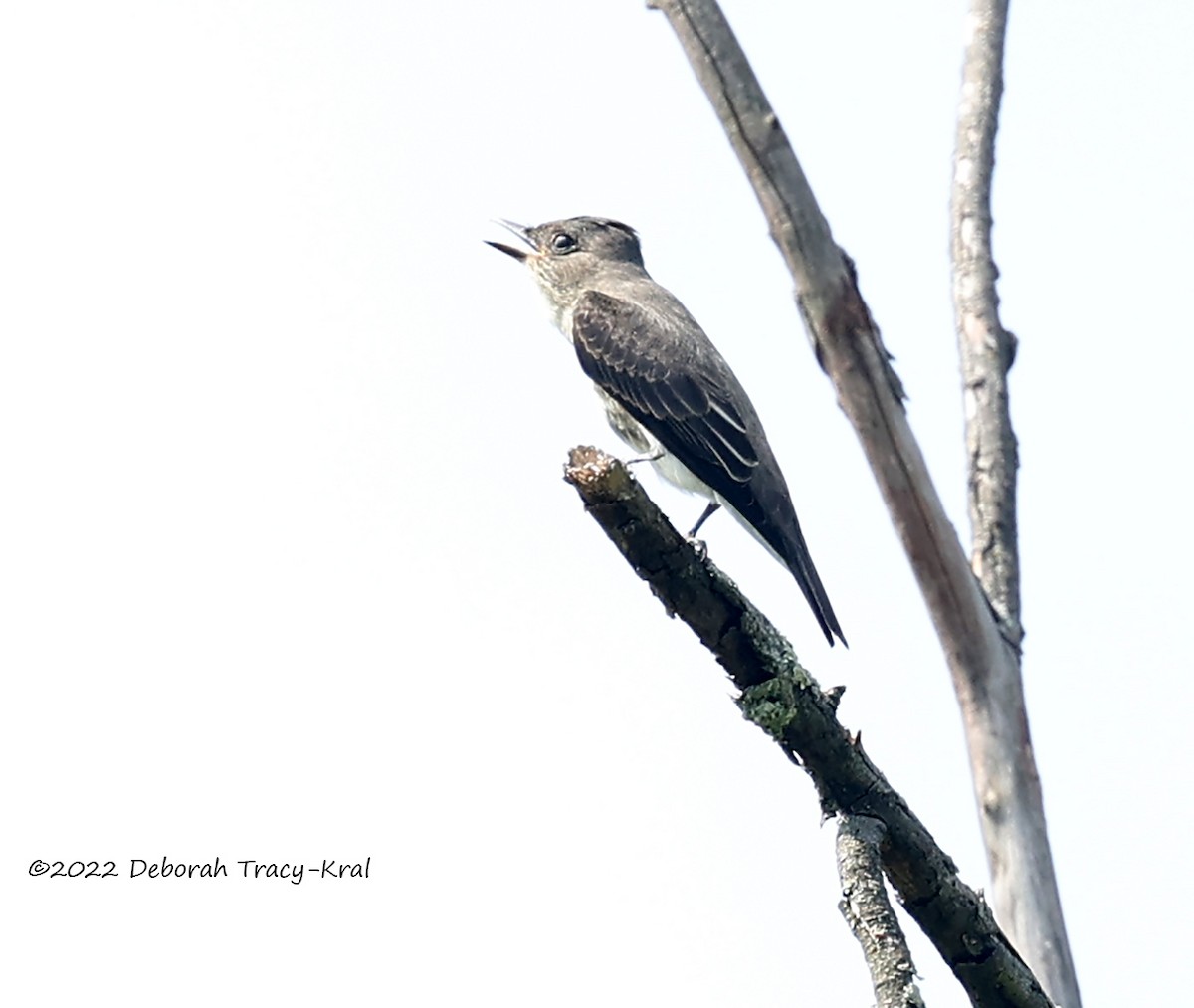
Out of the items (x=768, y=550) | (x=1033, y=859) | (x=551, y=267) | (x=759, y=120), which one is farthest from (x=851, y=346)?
(x=551, y=267)

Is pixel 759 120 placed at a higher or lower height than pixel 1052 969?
higher

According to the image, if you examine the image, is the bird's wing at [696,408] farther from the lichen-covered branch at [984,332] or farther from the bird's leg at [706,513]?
the lichen-covered branch at [984,332]

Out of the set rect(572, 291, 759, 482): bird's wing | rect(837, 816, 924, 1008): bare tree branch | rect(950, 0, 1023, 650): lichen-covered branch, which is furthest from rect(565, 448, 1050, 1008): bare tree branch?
rect(572, 291, 759, 482): bird's wing

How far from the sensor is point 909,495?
6902mm

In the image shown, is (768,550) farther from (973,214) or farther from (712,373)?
(973,214)

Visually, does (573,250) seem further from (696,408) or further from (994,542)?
(994,542)

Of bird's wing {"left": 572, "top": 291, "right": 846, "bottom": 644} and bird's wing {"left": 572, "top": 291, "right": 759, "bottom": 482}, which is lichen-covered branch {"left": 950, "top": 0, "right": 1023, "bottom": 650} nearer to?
bird's wing {"left": 572, "top": 291, "right": 846, "bottom": 644}

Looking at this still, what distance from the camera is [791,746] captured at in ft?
20.4

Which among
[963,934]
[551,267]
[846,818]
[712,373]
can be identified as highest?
[551,267]

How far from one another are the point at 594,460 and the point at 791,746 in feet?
4.05

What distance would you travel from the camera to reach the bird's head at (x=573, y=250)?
12.8 metres

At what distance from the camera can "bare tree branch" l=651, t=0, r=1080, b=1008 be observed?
6.62 metres

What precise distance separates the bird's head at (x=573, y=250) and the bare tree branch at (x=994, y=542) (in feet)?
15.1

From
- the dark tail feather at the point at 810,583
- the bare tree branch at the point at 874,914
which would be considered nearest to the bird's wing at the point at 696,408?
the dark tail feather at the point at 810,583
